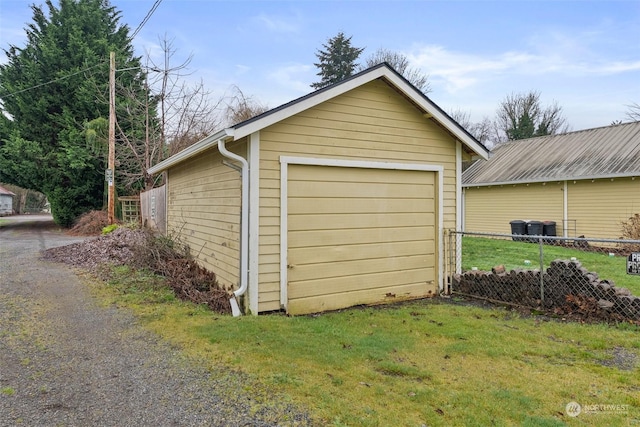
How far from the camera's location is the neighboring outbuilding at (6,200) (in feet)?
137

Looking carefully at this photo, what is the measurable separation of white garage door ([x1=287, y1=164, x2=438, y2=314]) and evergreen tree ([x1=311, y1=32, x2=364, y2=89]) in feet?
86.4

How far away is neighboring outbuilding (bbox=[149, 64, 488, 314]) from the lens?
5.05 meters

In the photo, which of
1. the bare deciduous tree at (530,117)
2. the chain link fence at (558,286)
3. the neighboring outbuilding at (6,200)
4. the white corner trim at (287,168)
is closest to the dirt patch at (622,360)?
the chain link fence at (558,286)

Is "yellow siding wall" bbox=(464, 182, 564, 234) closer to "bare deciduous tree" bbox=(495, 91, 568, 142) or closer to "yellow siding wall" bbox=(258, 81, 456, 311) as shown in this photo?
"yellow siding wall" bbox=(258, 81, 456, 311)

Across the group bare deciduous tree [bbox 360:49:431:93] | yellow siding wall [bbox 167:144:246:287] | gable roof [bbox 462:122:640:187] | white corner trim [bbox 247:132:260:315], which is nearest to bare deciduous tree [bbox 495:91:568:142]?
bare deciduous tree [bbox 360:49:431:93]

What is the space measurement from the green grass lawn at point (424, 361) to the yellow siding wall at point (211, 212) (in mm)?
959

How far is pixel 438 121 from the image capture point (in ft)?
20.5

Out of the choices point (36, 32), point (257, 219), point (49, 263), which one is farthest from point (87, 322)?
point (36, 32)

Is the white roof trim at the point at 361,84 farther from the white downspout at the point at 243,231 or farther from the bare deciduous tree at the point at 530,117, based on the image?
the bare deciduous tree at the point at 530,117

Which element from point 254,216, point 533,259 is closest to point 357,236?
point 254,216

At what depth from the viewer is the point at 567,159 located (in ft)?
46.5

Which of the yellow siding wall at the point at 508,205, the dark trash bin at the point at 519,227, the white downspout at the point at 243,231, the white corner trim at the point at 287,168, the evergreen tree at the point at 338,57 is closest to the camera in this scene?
the white downspout at the point at 243,231

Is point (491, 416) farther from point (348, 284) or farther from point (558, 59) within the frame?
point (558, 59)

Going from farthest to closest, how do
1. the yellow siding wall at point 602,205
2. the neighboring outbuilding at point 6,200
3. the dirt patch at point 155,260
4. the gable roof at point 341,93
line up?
the neighboring outbuilding at point 6,200 < the yellow siding wall at point 602,205 < the dirt patch at point 155,260 < the gable roof at point 341,93
